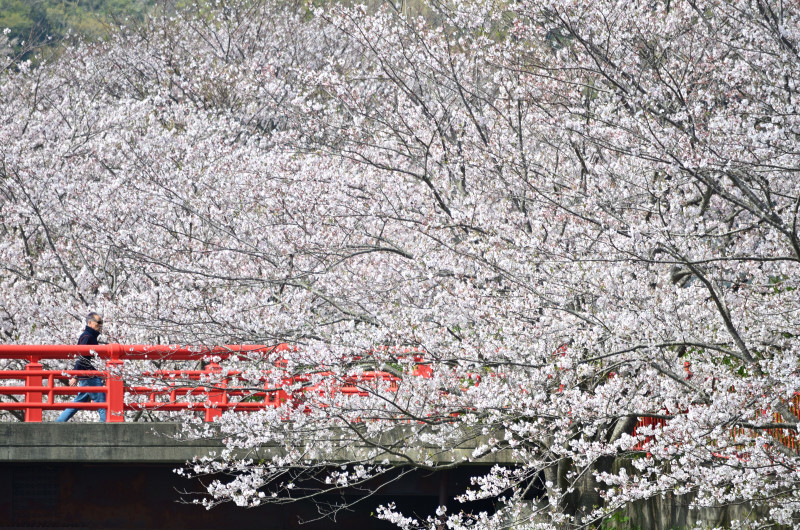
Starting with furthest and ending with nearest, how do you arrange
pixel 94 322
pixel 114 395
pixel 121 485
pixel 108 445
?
pixel 94 322, pixel 121 485, pixel 114 395, pixel 108 445

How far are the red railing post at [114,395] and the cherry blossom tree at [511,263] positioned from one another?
30 cm

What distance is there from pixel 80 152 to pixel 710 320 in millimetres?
14154

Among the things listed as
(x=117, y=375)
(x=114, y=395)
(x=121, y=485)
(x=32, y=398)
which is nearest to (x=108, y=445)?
(x=114, y=395)

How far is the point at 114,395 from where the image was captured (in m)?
10.4

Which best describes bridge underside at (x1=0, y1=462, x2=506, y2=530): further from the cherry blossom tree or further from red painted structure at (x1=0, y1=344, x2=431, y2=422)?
red painted structure at (x1=0, y1=344, x2=431, y2=422)

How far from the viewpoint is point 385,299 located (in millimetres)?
10523

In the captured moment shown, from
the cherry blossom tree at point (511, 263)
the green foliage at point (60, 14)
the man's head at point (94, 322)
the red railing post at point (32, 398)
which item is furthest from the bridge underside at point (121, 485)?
the green foliage at point (60, 14)

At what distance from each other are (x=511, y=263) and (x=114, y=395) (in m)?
5.08

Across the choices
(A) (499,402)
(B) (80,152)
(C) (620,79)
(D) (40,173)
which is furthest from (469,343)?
(B) (80,152)

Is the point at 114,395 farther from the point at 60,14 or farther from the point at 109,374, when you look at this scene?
the point at 60,14

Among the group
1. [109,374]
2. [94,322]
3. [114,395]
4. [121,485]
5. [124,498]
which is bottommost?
[124,498]

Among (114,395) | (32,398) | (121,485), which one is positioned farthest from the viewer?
(121,485)

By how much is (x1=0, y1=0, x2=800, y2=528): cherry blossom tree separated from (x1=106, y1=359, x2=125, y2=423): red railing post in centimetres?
30

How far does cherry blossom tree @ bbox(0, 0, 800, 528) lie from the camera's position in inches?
266
